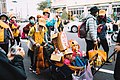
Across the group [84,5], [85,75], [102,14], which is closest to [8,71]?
[85,75]

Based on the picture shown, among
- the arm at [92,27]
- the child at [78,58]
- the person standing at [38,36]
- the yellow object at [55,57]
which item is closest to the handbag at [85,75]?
the child at [78,58]

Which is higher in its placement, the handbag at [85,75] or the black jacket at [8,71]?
the black jacket at [8,71]

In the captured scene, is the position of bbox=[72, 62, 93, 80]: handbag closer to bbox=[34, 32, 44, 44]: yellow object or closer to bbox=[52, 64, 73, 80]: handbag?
bbox=[52, 64, 73, 80]: handbag

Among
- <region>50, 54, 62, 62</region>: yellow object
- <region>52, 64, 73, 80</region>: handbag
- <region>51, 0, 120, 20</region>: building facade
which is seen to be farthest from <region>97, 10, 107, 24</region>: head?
<region>51, 0, 120, 20</region>: building facade

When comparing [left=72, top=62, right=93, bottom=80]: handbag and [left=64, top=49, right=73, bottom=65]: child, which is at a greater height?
[left=64, top=49, right=73, bottom=65]: child

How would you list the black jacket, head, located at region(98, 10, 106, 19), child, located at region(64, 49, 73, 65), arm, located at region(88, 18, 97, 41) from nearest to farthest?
the black jacket → child, located at region(64, 49, 73, 65) → arm, located at region(88, 18, 97, 41) → head, located at region(98, 10, 106, 19)

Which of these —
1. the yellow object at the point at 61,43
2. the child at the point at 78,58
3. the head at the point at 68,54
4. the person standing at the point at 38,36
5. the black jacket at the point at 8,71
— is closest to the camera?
the black jacket at the point at 8,71

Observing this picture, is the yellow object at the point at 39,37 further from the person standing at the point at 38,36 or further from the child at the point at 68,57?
the child at the point at 68,57

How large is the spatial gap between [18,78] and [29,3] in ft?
216

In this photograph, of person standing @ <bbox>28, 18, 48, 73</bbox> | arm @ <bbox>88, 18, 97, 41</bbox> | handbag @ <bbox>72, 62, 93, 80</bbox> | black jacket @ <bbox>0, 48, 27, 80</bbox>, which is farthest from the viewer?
person standing @ <bbox>28, 18, 48, 73</bbox>

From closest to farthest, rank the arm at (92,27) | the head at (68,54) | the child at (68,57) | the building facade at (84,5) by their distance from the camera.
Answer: the child at (68,57) < the head at (68,54) < the arm at (92,27) < the building facade at (84,5)

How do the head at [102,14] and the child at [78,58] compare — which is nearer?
the child at [78,58]

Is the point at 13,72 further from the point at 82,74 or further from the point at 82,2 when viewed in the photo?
the point at 82,2

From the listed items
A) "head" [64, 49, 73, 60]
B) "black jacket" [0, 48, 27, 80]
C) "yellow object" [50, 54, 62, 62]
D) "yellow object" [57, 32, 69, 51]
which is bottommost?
"yellow object" [50, 54, 62, 62]
